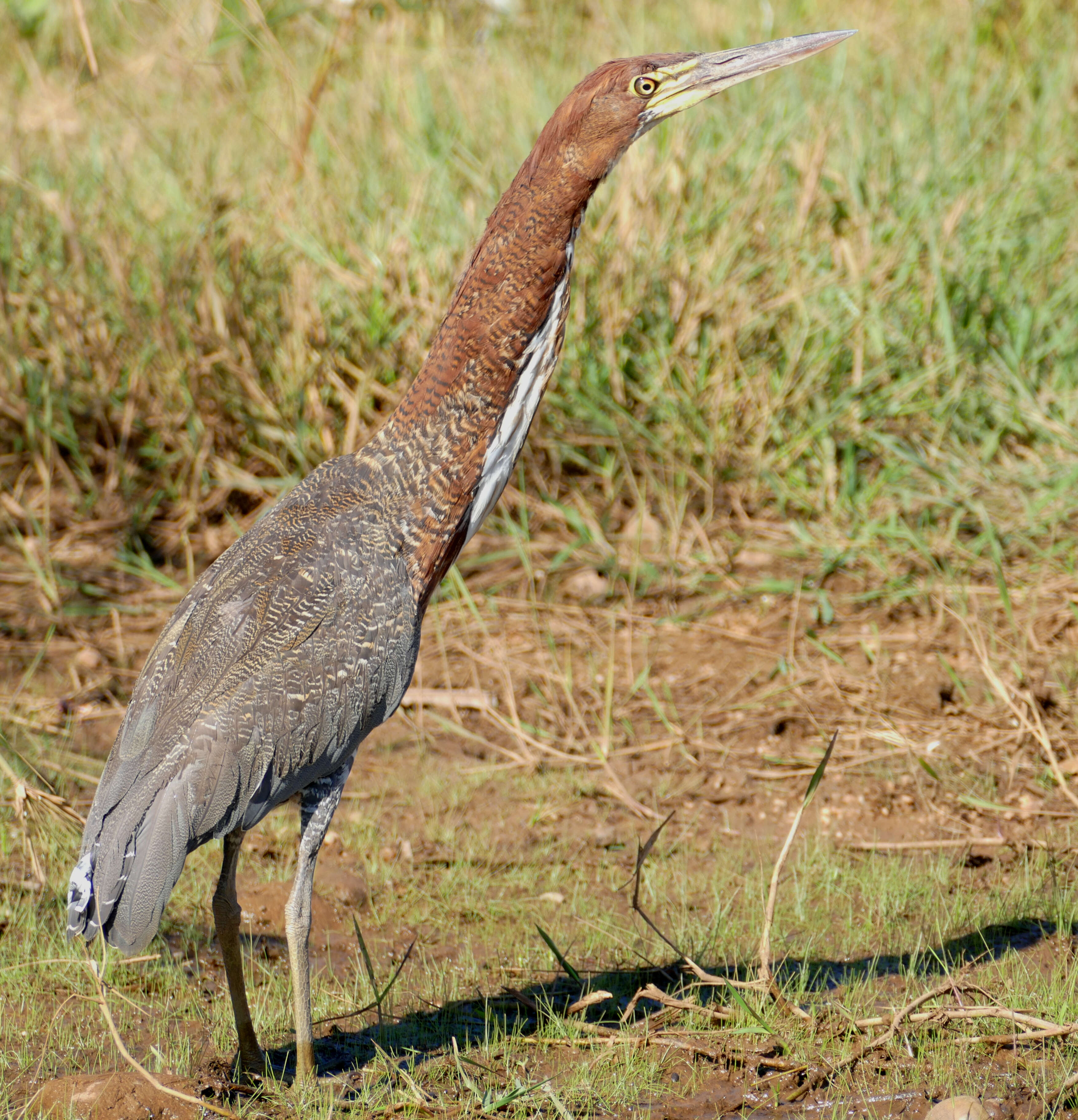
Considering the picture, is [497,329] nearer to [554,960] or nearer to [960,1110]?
[554,960]

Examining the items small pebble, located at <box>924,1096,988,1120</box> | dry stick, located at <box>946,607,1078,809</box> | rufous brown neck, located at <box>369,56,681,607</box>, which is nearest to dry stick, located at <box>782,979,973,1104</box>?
small pebble, located at <box>924,1096,988,1120</box>

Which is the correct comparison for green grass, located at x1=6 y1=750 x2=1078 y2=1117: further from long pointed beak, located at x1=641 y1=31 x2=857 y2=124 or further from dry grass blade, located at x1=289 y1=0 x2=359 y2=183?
dry grass blade, located at x1=289 y1=0 x2=359 y2=183

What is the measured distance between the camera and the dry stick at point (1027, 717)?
4.24 metres

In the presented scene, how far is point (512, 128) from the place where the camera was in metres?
6.65

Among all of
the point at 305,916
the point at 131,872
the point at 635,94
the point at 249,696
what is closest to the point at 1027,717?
the point at 635,94

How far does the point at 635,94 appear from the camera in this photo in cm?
340

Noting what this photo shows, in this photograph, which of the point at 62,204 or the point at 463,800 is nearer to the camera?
the point at 463,800

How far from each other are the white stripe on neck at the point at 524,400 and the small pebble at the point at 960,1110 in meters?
1.72

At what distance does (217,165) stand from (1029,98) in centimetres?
423

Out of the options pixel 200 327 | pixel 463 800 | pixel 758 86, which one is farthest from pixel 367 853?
pixel 758 86

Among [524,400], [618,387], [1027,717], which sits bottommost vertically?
[1027,717]

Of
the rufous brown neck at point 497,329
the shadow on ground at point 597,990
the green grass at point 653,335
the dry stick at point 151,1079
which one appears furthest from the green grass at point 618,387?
the rufous brown neck at point 497,329

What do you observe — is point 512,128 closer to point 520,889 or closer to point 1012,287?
point 1012,287

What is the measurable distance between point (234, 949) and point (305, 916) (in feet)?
0.64
